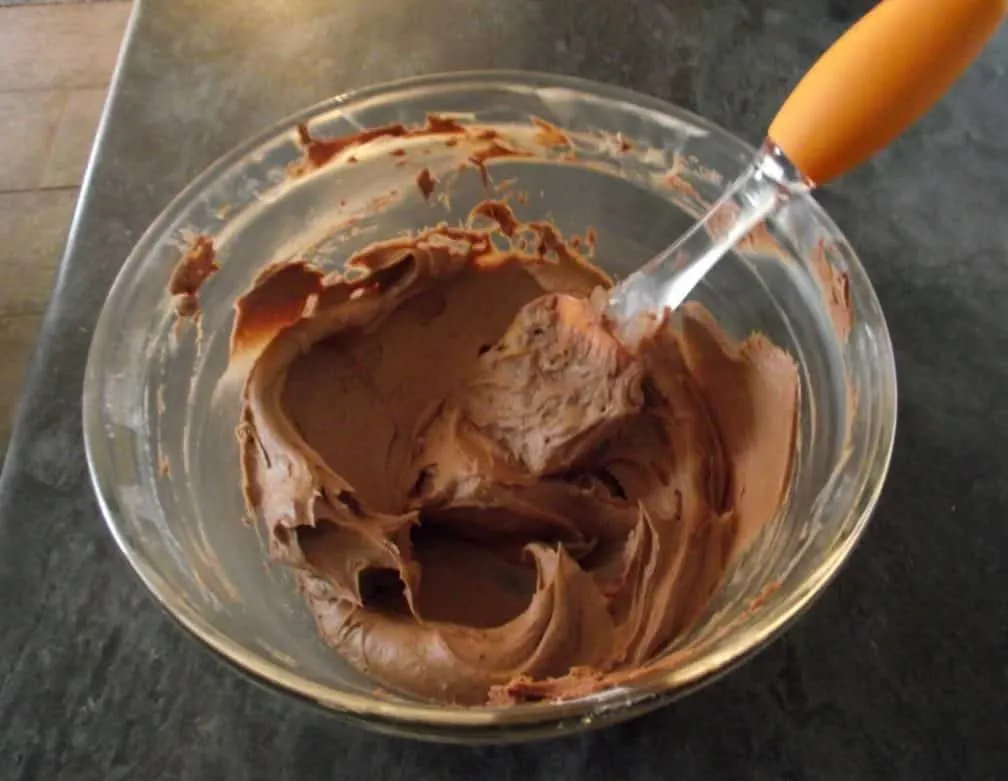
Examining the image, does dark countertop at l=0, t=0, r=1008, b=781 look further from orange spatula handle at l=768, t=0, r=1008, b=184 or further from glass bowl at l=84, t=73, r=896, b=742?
orange spatula handle at l=768, t=0, r=1008, b=184

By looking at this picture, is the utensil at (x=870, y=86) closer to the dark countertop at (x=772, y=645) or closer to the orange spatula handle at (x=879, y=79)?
the orange spatula handle at (x=879, y=79)

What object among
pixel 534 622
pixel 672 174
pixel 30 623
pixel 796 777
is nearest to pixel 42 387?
pixel 30 623

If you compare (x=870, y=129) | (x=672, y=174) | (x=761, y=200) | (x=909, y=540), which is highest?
(x=870, y=129)

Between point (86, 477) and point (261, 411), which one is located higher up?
point (261, 411)

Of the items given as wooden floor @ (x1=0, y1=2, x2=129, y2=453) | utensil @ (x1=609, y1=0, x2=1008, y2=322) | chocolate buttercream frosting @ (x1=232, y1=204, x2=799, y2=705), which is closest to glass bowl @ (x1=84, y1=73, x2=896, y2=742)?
chocolate buttercream frosting @ (x1=232, y1=204, x2=799, y2=705)

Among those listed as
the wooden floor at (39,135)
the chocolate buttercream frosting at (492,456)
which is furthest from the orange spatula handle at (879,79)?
the wooden floor at (39,135)

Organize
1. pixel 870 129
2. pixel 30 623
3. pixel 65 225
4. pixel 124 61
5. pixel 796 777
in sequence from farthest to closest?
pixel 65 225
pixel 124 61
pixel 30 623
pixel 796 777
pixel 870 129

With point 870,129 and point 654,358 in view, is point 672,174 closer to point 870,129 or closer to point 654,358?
point 654,358
